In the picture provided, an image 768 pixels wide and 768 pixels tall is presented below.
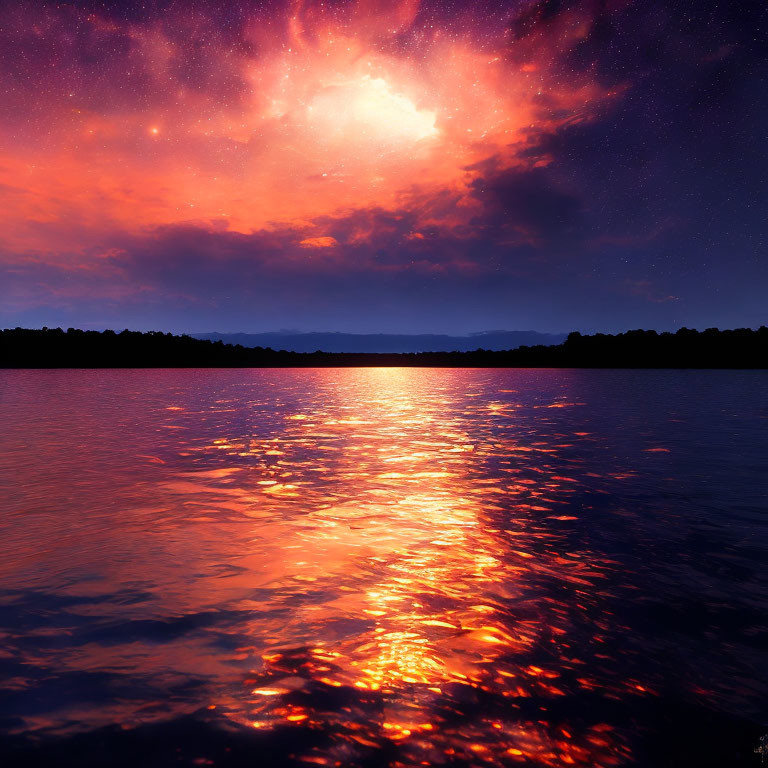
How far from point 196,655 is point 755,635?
5.29m

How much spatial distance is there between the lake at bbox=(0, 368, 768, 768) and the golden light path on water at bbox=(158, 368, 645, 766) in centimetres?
3

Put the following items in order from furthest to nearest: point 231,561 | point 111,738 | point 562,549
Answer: point 562,549
point 231,561
point 111,738

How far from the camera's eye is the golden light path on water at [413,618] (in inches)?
142

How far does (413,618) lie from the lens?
5289mm

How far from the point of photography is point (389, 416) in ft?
91.6

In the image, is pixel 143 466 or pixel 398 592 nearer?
pixel 398 592

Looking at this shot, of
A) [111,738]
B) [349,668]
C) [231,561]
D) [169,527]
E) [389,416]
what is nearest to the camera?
[111,738]

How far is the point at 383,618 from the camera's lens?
17.4ft

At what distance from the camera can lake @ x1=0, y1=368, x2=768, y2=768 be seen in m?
3.61

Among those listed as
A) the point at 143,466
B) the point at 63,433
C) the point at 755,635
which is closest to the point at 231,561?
the point at 755,635

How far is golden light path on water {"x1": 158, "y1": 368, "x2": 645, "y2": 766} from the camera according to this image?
11.9ft

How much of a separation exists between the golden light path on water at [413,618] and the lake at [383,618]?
0.09 ft

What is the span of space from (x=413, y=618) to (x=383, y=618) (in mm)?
311

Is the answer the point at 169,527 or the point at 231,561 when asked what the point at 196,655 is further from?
the point at 169,527
